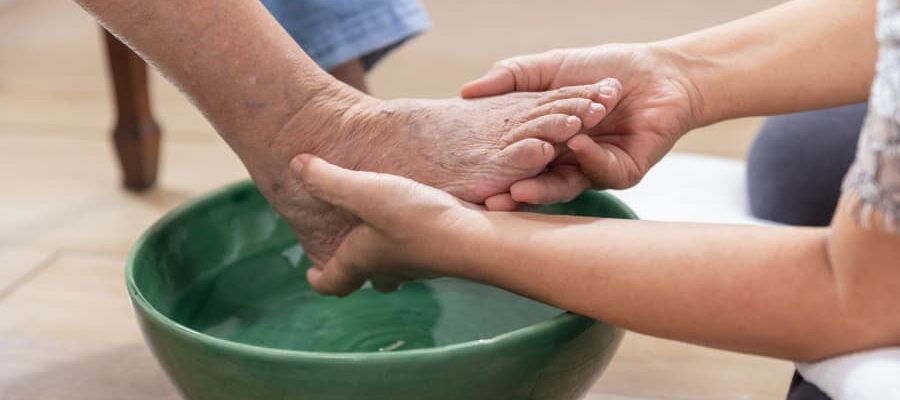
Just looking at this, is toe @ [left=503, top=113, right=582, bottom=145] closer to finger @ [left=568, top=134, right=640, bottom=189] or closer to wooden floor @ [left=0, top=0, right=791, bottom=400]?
finger @ [left=568, top=134, right=640, bottom=189]

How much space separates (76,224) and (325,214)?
0.67 m

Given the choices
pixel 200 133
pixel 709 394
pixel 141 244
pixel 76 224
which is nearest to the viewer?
pixel 141 244

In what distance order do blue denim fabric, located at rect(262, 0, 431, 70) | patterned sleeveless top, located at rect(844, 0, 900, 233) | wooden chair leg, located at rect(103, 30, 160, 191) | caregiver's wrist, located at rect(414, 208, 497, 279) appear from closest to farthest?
1. patterned sleeveless top, located at rect(844, 0, 900, 233)
2. caregiver's wrist, located at rect(414, 208, 497, 279)
3. blue denim fabric, located at rect(262, 0, 431, 70)
4. wooden chair leg, located at rect(103, 30, 160, 191)

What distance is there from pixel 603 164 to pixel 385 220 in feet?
0.61

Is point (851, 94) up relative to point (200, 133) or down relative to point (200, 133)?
up

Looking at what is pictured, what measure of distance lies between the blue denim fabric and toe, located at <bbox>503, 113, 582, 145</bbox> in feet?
1.17

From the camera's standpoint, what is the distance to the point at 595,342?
681mm

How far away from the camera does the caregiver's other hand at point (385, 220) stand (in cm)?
70

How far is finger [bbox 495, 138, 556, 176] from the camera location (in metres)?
0.75

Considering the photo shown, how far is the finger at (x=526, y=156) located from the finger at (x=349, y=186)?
0.08 meters

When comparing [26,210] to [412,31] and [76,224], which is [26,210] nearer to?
[76,224]

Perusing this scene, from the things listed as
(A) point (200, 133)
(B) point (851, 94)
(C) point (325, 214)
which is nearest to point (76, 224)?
(A) point (200, 133)

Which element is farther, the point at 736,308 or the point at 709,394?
the point at 709,394

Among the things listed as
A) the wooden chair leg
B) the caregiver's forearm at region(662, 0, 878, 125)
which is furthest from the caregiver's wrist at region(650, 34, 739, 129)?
the wooden chair leg
